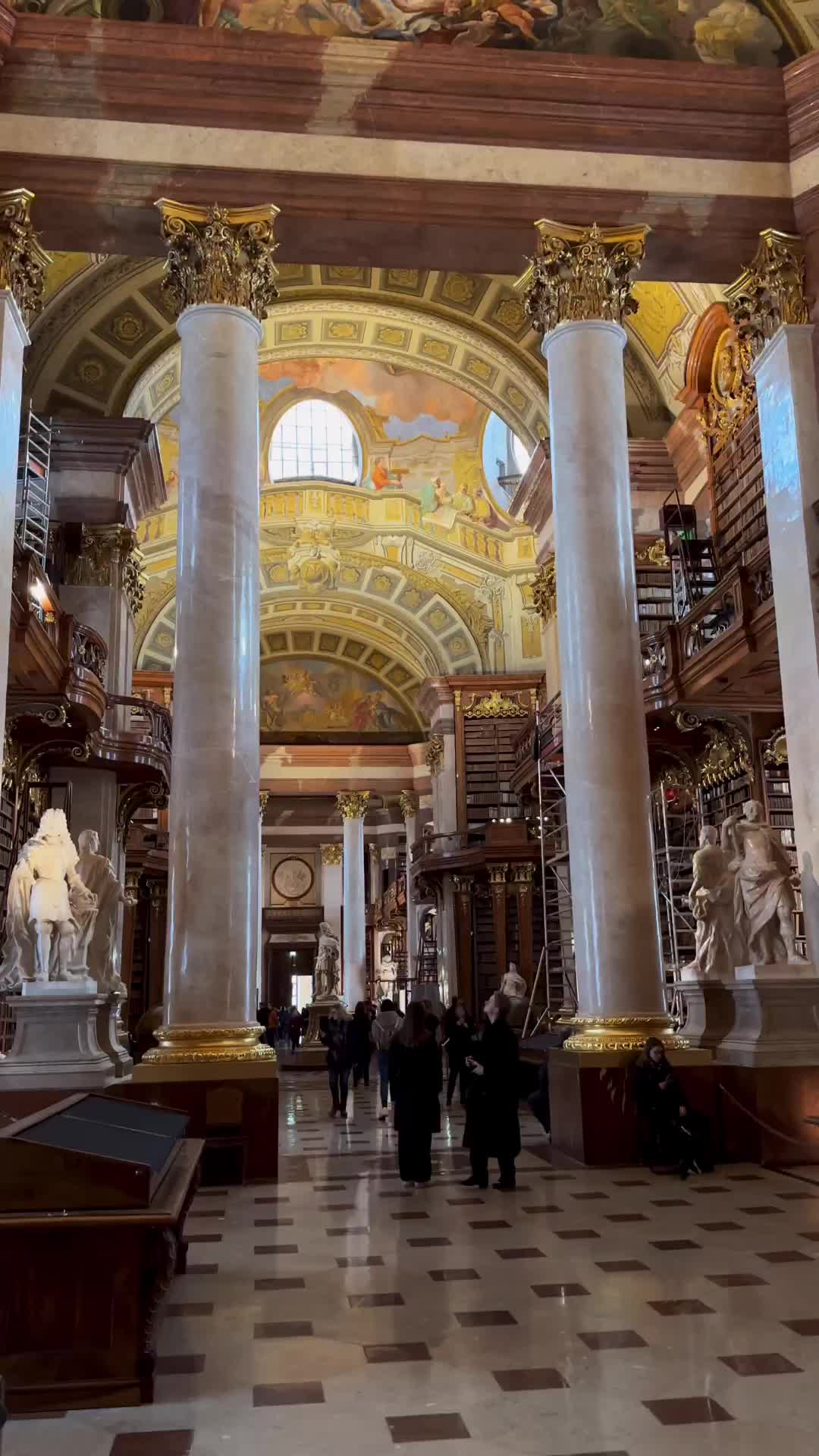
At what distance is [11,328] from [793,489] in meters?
6.39

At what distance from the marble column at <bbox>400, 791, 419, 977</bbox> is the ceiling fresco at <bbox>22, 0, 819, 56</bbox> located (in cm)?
2200

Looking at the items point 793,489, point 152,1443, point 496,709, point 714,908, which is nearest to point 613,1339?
point 152,1443

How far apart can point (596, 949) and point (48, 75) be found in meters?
8.08

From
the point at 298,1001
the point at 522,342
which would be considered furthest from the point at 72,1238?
the point at 298,1001

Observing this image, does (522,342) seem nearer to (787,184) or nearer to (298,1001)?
(787,184)

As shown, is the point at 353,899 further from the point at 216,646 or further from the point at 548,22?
the point at 548,22

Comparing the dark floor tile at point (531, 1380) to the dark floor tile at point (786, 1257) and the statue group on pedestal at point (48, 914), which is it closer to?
the dark floor tile at point (786, 1257)

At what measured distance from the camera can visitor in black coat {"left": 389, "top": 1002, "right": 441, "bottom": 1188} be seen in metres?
7.63

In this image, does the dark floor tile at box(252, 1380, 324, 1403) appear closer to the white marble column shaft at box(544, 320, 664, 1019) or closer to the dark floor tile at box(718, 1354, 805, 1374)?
the dark floor tile at box(718, 1354, 805, 1374)

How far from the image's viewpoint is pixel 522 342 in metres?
17.3

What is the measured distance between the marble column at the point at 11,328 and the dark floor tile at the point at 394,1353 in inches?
242

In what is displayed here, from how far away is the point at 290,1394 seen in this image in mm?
3631

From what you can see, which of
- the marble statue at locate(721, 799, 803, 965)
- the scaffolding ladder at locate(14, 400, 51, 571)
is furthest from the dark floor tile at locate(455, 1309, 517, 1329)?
the scaffolding ladder at locate(14, 400, 51, 571)

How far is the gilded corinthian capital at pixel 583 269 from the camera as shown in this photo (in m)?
9.99
